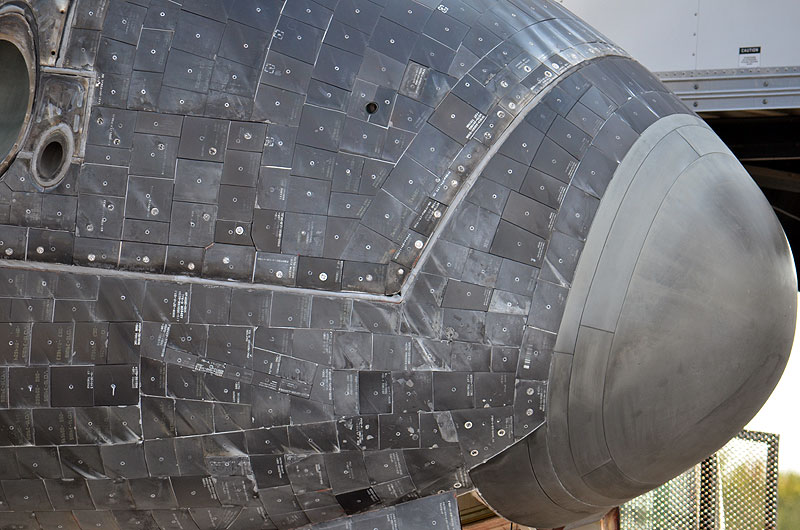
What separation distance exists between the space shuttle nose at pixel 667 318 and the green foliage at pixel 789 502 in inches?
294

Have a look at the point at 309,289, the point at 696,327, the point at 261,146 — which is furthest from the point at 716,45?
the point at 309,289

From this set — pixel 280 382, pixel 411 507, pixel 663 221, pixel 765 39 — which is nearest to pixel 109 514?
pixel 280 382

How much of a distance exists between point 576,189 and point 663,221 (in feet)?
1.32

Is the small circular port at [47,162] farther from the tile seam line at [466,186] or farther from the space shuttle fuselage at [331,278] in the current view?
the tile seam line at [466,186]

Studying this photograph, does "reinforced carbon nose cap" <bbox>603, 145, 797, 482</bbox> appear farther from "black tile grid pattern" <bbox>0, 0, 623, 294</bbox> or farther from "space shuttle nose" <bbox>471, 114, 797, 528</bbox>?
"black tile grid pattern" <bbox>0, 0, 623, 294</bbox>

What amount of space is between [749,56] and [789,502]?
596 centimetres

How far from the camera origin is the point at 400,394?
12.9 feet

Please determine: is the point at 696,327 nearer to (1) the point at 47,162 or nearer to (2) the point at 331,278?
(2) the point at 331,278

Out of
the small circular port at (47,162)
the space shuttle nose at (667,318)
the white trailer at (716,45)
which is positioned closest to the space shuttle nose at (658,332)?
the space shuttle nose at (667,318)

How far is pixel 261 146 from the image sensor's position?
396 centimetres

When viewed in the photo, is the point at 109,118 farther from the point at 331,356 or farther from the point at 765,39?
the point at 765,39

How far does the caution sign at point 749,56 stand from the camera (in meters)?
8.10

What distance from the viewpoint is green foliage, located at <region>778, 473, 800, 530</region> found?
35.9 ft

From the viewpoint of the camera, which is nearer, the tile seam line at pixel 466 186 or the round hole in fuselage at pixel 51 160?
the tile seam line at pixel 466 186
